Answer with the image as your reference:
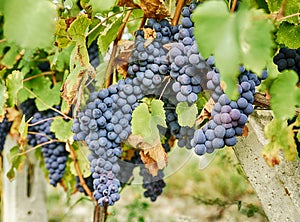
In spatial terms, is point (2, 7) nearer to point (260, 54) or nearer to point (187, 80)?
point (260, 54)

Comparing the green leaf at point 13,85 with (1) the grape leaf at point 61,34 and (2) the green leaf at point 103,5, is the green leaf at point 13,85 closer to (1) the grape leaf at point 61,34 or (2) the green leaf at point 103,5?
(1) the grape leaf at point 61,34

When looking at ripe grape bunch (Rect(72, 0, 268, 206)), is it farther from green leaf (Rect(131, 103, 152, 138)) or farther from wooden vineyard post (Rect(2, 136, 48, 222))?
wooden vineyard post (Rect(2, 136, 48, 222))

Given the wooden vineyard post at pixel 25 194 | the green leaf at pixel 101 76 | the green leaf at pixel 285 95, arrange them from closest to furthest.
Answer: the green leaf at pixel 285 95, the green leaf at pixel 101 76, the wooden vineyard post at pixel 25 194

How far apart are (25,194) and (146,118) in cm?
123

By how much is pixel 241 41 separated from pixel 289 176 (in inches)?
26.9

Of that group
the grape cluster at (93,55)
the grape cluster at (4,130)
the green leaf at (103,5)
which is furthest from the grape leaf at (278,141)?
the grape cluster at (4,130)

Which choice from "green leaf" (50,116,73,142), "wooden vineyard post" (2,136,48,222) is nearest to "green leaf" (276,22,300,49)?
"green leaf" (50,116,73,142)

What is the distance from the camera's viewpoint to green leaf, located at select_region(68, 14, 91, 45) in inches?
41.1

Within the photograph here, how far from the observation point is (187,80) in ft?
3.03

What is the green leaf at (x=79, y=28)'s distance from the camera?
A: 1045 mm

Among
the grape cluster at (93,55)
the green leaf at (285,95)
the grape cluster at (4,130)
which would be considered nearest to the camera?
the green leaf at (285,95)

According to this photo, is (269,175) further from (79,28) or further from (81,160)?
(81,160)

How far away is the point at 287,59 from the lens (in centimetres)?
103

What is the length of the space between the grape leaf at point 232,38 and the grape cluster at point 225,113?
32 cm
